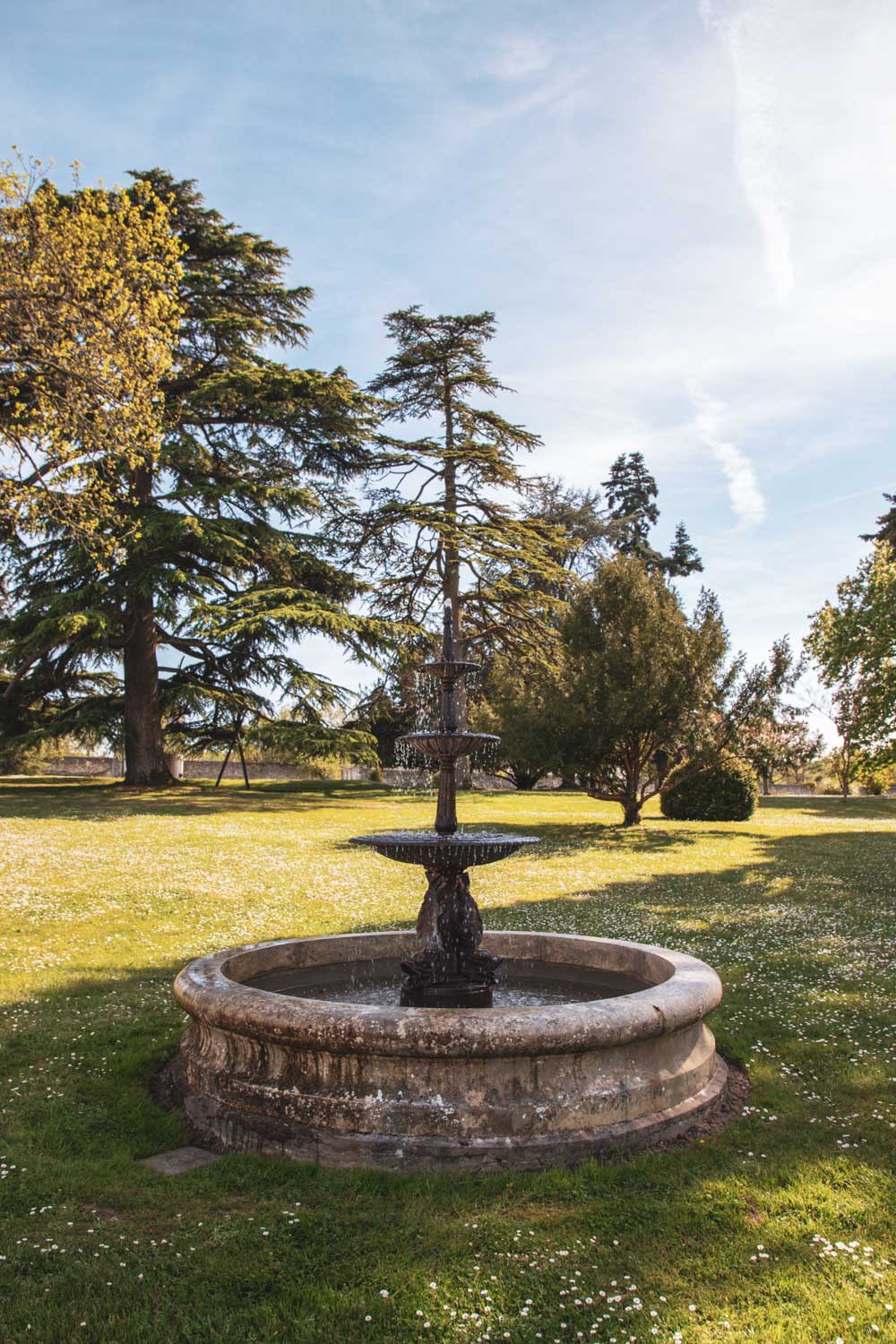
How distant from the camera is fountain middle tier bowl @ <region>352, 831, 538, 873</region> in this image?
5863 mm

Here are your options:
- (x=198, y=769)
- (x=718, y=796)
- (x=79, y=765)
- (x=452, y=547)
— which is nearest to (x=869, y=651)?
(x=718, y=796)

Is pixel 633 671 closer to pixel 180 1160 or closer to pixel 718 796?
pixel 718 796

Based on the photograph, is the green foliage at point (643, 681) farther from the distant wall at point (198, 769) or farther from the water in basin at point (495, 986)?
the distant wall at point (198, 769)

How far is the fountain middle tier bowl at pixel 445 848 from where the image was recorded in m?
5.86

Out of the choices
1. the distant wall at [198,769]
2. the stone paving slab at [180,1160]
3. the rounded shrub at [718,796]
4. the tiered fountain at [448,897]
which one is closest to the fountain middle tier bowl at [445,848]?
the tiered fountain at [448,897]

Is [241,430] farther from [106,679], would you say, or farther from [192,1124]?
[192,1124]

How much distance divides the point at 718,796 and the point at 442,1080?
2270cm

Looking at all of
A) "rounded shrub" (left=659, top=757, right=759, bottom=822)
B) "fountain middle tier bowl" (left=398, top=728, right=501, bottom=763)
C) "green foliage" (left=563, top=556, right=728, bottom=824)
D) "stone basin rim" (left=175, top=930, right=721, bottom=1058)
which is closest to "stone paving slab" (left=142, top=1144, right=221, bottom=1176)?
"stone basin rim" (left=175, top=930, right=721, bottom=1058)

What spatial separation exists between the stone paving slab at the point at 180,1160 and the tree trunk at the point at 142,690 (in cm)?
2231

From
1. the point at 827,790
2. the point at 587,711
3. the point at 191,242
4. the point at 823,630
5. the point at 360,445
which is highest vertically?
the point at 191,242

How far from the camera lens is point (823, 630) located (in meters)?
21.3

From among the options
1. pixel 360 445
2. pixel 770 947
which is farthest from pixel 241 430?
pixel 770 947

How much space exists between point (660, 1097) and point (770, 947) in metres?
5.51

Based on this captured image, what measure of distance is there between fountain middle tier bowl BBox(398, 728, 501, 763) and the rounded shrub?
20.2 meters
